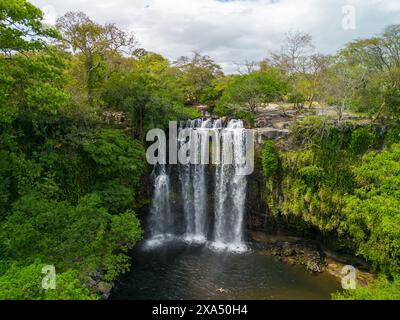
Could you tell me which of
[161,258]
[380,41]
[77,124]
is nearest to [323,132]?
[380,41]

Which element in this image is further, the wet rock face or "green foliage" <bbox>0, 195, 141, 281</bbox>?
the wet rock face

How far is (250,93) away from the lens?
74.7 feet

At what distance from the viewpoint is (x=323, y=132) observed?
Result: 692 inches

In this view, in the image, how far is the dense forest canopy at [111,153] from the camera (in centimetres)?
1076

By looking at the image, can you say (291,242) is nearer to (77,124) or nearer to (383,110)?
(383,110)

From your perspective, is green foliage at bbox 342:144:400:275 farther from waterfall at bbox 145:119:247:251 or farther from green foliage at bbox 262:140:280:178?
waterfall at bbox 145:119:247:251

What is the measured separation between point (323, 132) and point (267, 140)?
3.22 meters

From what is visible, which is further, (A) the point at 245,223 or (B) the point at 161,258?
(A) the point at 245,223

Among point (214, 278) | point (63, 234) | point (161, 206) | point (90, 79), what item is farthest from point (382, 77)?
point (63, 234)

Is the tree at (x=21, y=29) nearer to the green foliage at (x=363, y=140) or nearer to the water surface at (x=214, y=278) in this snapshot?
the water surface at (x=214, y=278)

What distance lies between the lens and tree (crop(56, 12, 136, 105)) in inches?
708

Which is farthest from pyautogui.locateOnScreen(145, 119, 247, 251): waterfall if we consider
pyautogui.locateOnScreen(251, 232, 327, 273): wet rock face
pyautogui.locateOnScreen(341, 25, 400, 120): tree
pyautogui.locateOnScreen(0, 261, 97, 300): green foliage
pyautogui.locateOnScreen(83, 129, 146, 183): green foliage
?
pyautogui.locateOnScreen(0, 261, 97, 300): green foliage

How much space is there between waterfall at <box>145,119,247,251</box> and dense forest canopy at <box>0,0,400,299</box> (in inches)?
60.1

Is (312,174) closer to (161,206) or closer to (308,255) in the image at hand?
(308,255)
